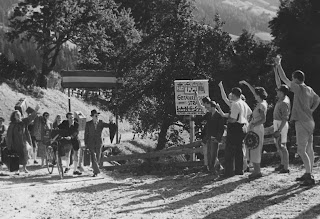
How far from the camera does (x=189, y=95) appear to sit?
14.3 meters

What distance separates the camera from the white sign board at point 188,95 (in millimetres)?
14203

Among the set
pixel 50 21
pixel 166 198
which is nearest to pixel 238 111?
pixel 166 198

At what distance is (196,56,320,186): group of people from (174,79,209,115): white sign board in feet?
5.42

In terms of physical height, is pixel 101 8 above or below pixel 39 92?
above

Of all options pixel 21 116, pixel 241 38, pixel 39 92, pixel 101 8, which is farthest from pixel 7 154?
pixel 101 8

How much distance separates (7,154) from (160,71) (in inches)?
399

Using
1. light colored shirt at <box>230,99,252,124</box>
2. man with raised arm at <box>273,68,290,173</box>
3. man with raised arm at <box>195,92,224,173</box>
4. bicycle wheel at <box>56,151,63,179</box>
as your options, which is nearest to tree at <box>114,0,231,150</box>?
bicycle wheel at <box>56,151,63,179</box>

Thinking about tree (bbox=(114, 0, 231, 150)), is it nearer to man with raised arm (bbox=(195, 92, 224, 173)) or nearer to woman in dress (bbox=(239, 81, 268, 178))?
man with raised arm (bbox=(195, 92, 224, 173))

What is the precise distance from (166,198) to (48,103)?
27089 mm

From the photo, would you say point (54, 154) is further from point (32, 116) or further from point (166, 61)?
point (166, 61)

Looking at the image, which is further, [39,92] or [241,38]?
[39,92]

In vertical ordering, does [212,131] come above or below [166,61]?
below

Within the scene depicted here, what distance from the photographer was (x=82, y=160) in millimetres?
15383

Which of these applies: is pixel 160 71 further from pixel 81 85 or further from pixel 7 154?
pixel 7 154
